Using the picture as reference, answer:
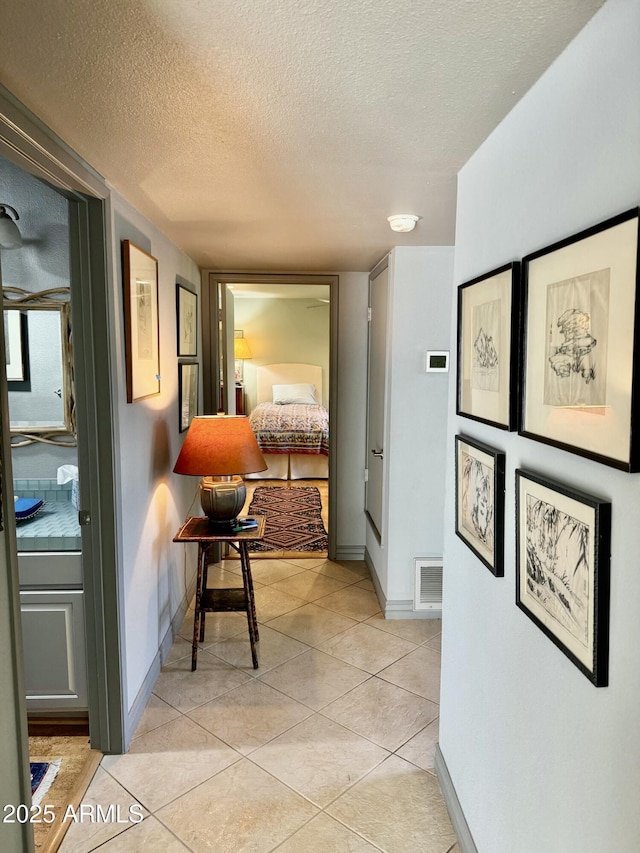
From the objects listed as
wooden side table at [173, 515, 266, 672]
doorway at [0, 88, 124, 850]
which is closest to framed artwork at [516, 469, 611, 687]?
doorway at [0, 88, 124, 850]

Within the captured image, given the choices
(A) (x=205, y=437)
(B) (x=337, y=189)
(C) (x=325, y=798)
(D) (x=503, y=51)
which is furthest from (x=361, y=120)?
(C) (x=325, y=798)

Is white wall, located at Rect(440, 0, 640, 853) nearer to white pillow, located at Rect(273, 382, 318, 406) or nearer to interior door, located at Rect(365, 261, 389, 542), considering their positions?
interior door, located at Rect(365, 261, 389, 542)

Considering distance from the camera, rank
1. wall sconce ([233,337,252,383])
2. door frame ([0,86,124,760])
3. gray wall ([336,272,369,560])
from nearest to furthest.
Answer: door frame ([0,86,124,760])
gray wall ([336,272,369,560])
wall sconce ([233,337,252,383])

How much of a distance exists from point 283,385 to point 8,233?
6337 mm

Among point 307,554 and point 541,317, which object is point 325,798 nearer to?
point 541,317

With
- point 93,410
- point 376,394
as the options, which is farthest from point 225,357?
point 93,410

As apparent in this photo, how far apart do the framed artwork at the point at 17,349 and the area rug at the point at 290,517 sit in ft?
8.02

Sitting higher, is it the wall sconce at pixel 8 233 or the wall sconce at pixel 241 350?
the wall sconce at pixel 8 233

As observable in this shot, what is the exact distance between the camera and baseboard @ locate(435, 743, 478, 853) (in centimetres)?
168

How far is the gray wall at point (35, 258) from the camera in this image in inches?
92.7

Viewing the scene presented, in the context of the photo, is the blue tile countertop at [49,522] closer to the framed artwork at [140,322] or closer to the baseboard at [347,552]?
the framed artwork at [140,322]

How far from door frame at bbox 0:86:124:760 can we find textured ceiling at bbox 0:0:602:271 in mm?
179

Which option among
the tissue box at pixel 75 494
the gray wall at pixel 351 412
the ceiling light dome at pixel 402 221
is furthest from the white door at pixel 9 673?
the gray wall at pixel 351 412

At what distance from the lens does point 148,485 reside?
2570 millimetres
